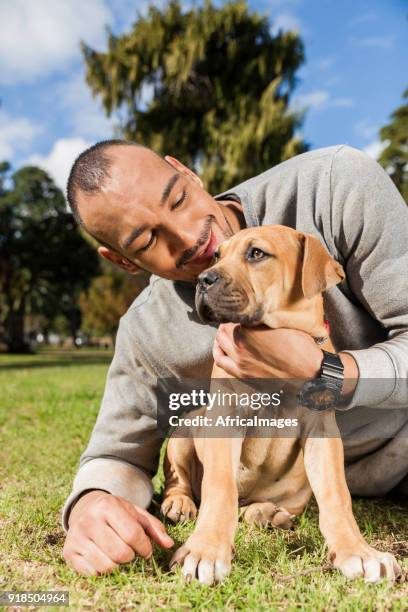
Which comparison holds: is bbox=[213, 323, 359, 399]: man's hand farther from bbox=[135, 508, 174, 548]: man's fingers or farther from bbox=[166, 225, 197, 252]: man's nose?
bbox=[135, 508, 174, 548]: man's fingers

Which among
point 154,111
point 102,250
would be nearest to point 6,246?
point 154,111

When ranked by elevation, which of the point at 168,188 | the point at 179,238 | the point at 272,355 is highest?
the point at 168,188

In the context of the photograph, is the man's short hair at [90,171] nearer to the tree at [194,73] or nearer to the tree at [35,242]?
the tree at [194,73]

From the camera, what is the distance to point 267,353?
8.52ft

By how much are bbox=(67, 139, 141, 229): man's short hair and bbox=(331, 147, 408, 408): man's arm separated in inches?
44.5

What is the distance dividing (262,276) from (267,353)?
0.37 metres

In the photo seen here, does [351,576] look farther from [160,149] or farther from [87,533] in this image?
[160,149]

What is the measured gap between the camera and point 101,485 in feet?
9.05

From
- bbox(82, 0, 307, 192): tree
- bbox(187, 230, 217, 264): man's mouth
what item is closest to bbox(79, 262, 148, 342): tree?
bbox(82, 0, 307, 192): tree

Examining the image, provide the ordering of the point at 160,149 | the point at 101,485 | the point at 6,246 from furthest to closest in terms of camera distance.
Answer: the point at 6,246
the point at 160,149
the point at 101,485

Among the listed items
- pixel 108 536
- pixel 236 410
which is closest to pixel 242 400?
pixel 236 410

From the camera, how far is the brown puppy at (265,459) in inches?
87.0

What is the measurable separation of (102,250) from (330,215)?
1.31 m

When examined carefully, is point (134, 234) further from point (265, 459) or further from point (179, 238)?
point (265, 459)
